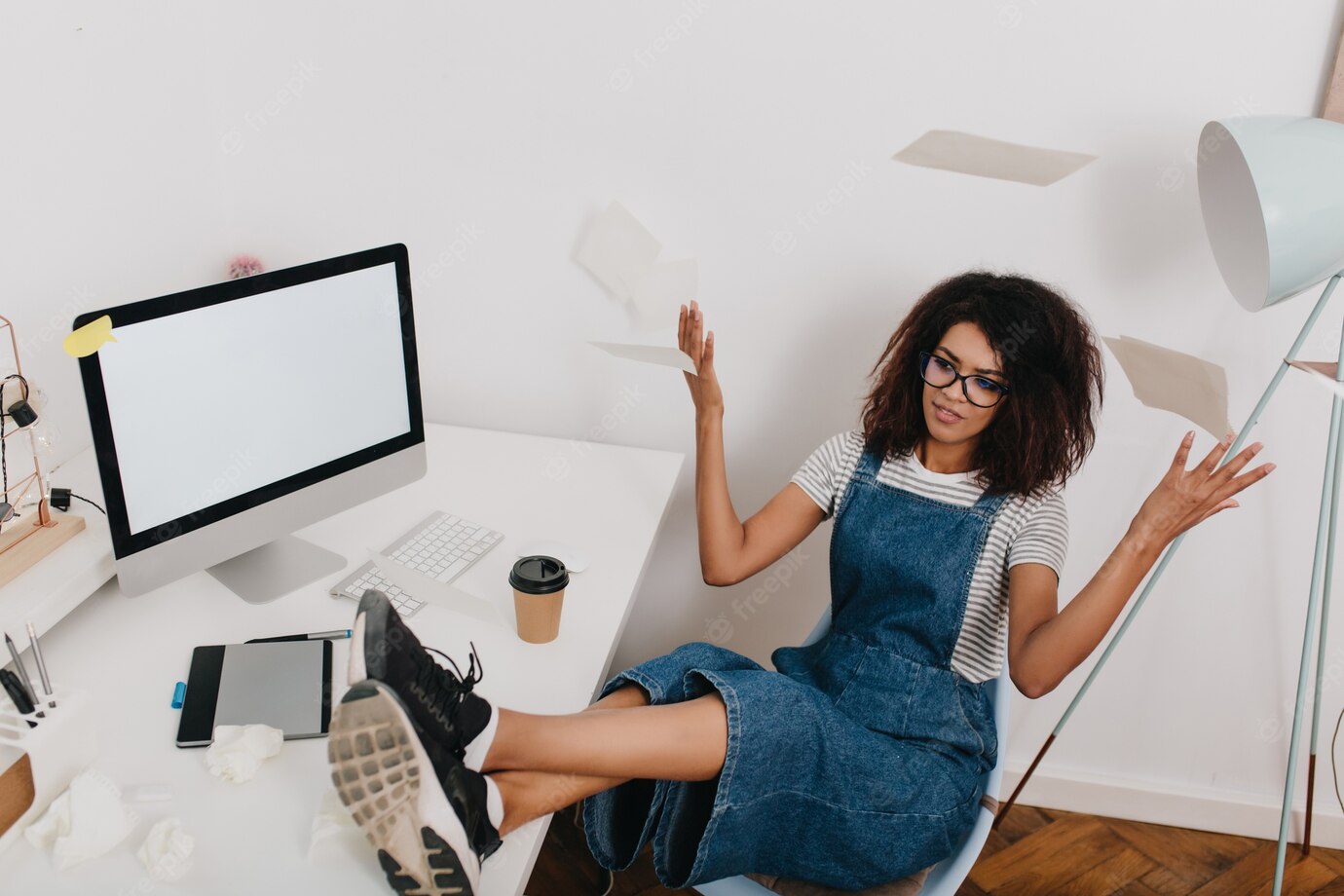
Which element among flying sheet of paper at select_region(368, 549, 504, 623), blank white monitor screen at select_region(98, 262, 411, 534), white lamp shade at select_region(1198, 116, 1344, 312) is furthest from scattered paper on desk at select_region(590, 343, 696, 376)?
white lamp shade at select_region(1198, 116, 1344, 312)

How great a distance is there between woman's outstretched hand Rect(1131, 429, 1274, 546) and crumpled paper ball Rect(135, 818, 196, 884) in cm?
114

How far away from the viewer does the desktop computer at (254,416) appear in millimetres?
1188

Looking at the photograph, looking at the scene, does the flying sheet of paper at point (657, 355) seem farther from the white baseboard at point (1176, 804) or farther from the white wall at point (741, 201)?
the white baseboard at point (1176, 804)

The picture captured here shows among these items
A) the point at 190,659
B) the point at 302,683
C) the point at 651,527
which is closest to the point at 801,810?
the point at 651,527

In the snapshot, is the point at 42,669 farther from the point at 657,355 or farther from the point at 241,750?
the point at 657,355

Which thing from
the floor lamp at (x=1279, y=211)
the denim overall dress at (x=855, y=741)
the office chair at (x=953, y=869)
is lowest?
the office chair at (x=953, y=869)

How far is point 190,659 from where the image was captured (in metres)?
1.26

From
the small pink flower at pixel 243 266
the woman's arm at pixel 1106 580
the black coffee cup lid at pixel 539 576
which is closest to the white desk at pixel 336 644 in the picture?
the black coffee cup lid at pixel 539 576

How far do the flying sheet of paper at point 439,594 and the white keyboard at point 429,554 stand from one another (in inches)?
1.2

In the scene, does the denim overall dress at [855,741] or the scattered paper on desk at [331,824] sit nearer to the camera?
the scattered paper on desk at [331,824]

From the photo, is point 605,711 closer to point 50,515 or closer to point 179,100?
point 50,515

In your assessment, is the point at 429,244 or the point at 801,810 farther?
the point at 429,244

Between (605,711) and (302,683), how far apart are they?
0.37 meters

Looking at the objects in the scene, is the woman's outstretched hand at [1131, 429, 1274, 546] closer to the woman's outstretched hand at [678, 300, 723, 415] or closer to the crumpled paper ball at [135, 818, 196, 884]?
the woman's outstretched hand at [678, 300, 723, 415]
